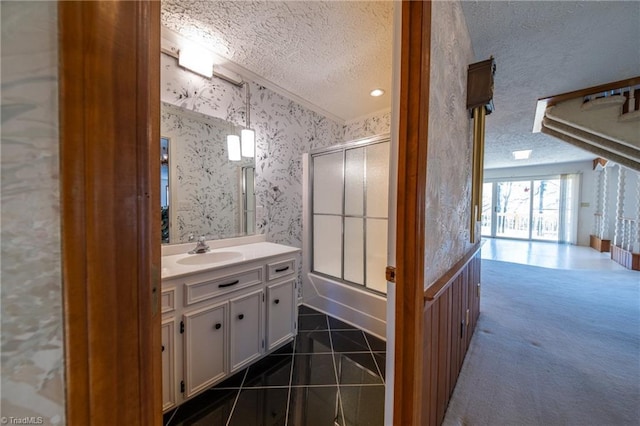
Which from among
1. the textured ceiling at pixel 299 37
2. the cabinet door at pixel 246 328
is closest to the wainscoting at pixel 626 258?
the textured ceiling at pixel 299 37

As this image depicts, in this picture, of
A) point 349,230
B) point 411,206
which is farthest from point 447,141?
point 349,230

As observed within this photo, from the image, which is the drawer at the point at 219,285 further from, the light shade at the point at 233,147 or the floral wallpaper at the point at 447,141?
the floral wallpaper at the point at 447,141

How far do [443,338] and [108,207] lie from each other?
60.3 inches

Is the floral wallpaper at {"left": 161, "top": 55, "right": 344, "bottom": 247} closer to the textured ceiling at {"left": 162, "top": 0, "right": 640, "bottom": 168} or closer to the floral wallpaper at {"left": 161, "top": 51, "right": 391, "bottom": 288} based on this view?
the floral wallpaper at {"left": 161, "top": 51, "right": 391, "bottom": 288}

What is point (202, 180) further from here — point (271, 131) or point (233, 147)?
point (271, 131)

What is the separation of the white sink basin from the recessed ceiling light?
6.20m

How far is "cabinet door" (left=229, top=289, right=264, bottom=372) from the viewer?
1646 mm

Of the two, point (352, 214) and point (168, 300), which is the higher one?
point (352, 214)

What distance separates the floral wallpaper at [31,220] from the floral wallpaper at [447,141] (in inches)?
41.8

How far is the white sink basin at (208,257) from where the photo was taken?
5.65 feet

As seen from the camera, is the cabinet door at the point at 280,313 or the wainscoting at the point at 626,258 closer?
the cabinet door at the point at 280,313

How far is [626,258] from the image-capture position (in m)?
4.32

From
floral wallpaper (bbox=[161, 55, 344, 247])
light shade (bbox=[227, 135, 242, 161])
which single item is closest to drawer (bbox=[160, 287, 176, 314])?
floral wallpaper (bbox=[161, 55, 344, 247])

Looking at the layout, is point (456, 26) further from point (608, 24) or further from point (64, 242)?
point (64, 242)
